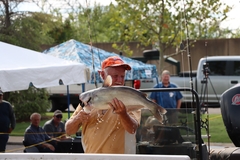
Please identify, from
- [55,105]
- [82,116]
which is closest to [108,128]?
[82,116]

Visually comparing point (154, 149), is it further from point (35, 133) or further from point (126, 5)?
point (126, 5)

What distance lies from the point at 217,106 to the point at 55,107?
6.74 m

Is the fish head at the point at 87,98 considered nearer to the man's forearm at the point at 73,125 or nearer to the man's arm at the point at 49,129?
the man's forearm at the point at 73,125

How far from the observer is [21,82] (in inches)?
378

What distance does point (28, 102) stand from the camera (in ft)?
65.9

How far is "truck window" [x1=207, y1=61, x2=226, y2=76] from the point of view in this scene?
20.9m

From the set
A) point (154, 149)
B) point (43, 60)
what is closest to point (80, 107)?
point (154, 149)

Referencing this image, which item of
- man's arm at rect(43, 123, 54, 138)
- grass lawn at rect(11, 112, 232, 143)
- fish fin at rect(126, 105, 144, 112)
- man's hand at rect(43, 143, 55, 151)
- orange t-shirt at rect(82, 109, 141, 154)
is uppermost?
fish fin at rect(126, 105, 144, 112)

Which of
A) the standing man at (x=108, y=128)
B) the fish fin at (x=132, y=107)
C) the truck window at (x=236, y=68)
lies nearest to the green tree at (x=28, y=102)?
the truck window at (x=236, y=68)

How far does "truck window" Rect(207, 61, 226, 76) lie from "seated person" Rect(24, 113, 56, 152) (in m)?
10.8

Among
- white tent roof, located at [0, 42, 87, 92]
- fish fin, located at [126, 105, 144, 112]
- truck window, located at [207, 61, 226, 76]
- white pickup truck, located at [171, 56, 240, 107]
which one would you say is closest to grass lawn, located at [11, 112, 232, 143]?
white pickup truck, located at [171, 56, 240, 107]

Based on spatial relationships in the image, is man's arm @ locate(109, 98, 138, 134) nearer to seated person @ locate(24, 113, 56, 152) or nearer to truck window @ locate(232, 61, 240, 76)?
seated person @ locate(24, 113, 56, 152)

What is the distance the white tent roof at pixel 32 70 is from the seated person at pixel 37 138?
1228 mm

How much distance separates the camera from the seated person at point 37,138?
1095cm
